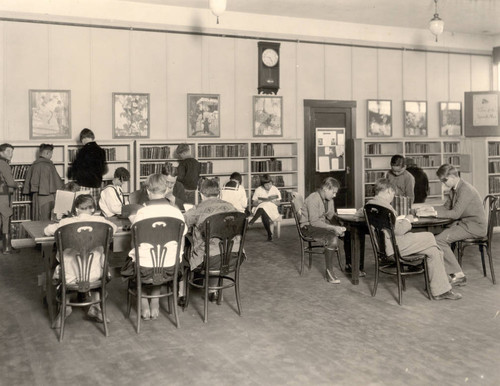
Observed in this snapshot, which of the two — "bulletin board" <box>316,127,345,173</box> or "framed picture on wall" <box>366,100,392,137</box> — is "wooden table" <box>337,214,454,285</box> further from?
"framed picture on wall" <box>366,100,392,137</box>

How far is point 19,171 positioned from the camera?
9000mm

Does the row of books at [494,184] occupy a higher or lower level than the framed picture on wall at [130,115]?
lower

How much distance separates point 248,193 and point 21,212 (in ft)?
12.5

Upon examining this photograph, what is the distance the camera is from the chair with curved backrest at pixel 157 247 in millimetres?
4633

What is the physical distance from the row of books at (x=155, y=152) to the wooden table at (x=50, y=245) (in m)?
4.41

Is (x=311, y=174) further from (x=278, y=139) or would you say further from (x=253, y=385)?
(x=253, y=385)

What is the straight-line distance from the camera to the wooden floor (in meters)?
3.83

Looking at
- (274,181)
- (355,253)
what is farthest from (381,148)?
(355,253)

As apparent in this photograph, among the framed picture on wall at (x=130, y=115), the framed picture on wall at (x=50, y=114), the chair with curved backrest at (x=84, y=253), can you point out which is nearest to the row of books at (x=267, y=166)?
the framed picture on wall at (x=130, y=115)

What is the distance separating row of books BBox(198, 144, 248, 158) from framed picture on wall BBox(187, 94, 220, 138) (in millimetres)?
Result: 281

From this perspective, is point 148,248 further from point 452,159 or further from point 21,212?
point 452,159

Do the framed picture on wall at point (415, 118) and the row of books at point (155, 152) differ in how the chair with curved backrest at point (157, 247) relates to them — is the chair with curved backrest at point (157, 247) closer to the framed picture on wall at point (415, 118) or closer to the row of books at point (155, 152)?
the row of books at point (155, 152)

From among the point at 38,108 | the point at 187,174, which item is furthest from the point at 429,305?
the point at 38,108

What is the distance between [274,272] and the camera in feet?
23.2
